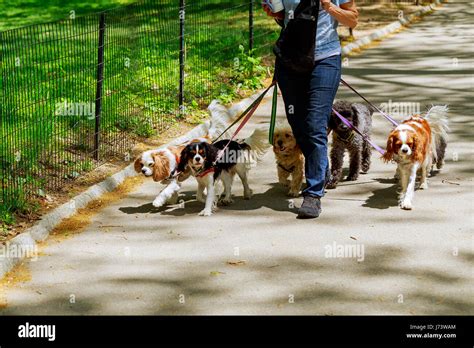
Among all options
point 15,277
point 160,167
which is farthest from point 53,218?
point 15,277

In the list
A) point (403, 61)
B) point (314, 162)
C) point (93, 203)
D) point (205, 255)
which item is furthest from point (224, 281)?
point (403, 61)

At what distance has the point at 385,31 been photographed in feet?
71.8

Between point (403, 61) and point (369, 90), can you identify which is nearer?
point (369, 90)

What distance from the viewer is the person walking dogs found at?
8.70 m

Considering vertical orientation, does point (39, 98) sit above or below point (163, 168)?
above

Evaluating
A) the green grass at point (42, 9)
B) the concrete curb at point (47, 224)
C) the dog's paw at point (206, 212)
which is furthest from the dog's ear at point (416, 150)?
the green grass at point (42, 9)

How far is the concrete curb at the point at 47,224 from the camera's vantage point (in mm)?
7691

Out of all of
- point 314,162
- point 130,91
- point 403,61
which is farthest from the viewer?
point 403,61

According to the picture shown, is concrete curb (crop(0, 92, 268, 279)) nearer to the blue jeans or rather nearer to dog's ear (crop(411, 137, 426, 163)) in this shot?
the blue jeans

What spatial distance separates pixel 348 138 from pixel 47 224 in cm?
354

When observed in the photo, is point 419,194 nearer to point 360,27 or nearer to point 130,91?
point 130,91

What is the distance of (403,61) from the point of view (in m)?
18.1

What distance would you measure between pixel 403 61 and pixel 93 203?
33.1 ft

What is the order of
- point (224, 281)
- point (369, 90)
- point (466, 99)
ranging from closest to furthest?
point (224, 281), point (466, 99), point (369, 90)
